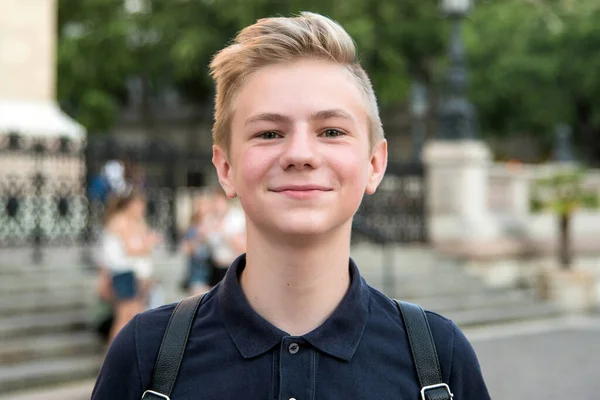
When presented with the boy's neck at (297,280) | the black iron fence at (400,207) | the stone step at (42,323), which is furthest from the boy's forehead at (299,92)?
the black iron fence at (400,207)

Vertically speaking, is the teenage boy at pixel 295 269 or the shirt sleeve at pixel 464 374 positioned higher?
the teenage boy at pixel 295 269

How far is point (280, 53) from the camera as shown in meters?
1.72

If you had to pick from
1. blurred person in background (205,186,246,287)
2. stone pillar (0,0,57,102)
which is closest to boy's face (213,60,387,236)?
blurred person in background (205,186,246,287)

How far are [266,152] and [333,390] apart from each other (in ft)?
1.54

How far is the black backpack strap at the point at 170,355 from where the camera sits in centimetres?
167

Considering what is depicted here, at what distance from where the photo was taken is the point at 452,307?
14.2 metres

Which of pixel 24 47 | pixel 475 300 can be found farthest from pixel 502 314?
pixel 24 47

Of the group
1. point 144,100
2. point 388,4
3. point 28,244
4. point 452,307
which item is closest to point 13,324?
point 28,244

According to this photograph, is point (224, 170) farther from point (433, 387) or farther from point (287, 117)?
point (433, 387)

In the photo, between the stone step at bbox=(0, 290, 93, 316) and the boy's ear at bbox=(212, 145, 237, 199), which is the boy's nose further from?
the stone step at bbox=(0, 290, 93, 316)

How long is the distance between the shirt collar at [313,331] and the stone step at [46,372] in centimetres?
688

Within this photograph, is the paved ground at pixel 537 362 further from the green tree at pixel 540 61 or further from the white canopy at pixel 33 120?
the green tree at pixel 540 61

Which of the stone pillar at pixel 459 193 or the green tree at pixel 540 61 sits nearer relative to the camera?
the stone pillar at pixel 459 193

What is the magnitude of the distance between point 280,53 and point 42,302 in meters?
8.81
